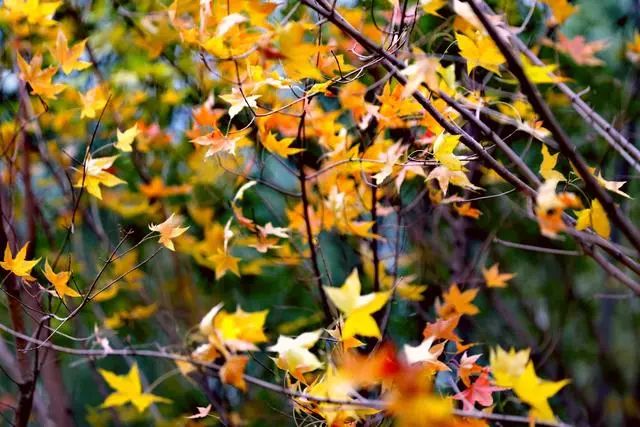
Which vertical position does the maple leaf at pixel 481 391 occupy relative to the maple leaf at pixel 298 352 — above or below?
below

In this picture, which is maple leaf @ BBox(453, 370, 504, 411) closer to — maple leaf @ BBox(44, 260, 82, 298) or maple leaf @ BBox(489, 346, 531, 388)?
maple leaf @ BBox(489, 346, 531, 388)

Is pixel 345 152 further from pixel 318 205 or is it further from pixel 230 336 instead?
pixel 230 336

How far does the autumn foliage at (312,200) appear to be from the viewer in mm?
753

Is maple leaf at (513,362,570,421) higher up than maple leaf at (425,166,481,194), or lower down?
lower down

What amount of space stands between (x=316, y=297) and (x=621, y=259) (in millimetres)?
832

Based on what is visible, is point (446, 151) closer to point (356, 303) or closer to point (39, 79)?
point (356, 303)

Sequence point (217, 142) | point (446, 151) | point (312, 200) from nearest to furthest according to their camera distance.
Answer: point (446, 151)
point (217, 142)
point (312, 200)

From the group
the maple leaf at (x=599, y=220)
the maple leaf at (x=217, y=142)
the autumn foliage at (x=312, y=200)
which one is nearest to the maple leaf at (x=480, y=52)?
the autumn foliage at (x=312, y=200)

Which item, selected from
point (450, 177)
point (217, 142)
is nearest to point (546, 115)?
point (450, 177)

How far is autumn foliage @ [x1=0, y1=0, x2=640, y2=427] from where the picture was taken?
2.47 feet

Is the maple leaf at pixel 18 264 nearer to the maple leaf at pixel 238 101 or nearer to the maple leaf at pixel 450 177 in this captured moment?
the maple leaf at pixel 238 101

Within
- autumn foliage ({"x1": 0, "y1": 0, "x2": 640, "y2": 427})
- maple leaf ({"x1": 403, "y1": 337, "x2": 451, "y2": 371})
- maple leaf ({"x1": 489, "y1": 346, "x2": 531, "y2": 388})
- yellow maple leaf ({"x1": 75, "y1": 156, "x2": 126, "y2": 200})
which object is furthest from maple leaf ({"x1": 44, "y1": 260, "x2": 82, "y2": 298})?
maple leaf ({"x1": 489, "y1": 346, "x2": 531, "y2": 388})

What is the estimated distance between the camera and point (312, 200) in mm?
1643

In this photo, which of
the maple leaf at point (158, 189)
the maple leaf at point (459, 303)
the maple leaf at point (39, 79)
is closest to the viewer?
the maple leaf at point (39, 79)
